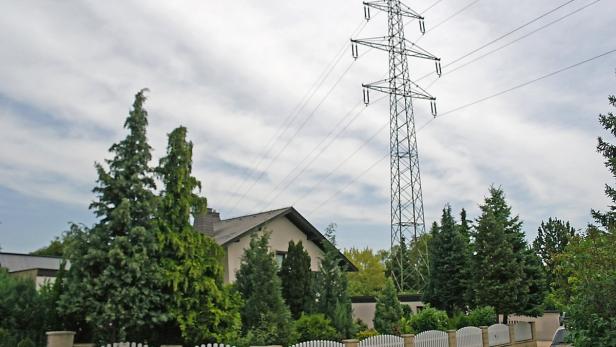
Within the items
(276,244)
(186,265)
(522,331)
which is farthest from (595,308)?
(276,244)

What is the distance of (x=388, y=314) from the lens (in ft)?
67.8

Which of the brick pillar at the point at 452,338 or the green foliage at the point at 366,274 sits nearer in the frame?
the brick pillar at the point at 452,338

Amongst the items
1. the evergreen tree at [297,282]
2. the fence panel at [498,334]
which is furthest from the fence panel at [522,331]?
the evergreen tree at [297,282]

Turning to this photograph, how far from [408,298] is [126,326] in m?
21.2

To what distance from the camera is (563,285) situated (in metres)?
14.9

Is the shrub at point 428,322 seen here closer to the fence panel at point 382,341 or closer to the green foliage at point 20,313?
the fence panel at point 382,341

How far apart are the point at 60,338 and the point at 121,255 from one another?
2460mm

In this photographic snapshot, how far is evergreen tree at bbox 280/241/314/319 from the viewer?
21359mm

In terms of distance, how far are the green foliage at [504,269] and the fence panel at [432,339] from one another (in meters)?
5.22

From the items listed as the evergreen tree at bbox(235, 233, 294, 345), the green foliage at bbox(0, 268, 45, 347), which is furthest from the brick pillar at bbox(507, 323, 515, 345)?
the green foliage at bbox(0, 268, 45, 347)

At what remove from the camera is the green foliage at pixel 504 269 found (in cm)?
2369

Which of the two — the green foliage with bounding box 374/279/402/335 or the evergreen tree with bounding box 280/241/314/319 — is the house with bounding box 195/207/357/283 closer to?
the evergreen tree with bounding box 280/241/314/319

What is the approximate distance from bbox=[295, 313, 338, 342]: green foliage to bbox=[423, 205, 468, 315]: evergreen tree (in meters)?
11.8

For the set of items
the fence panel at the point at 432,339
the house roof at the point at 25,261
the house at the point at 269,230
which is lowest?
the fence panel at the point at 432,339
